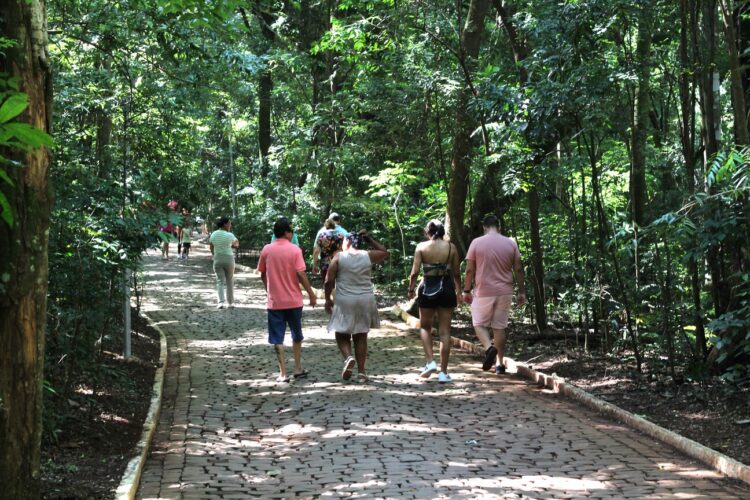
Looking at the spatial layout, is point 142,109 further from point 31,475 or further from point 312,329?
point 31,475

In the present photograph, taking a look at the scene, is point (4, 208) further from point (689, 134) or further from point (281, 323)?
point (689, 134)

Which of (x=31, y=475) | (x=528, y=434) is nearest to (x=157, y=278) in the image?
(x=528, y=434)

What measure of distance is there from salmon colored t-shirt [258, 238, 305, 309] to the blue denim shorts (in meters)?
0.10

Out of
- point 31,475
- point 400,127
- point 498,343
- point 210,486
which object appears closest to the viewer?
point 31,475

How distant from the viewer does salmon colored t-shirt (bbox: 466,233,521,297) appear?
1162 cm

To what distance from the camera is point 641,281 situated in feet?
39.9

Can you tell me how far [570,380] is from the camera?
11.4 metres

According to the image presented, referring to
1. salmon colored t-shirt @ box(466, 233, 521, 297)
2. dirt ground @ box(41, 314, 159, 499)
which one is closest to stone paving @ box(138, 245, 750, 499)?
dirt ground @ box(41, 314, 159, 499)

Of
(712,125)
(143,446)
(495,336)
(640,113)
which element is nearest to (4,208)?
(143,446)

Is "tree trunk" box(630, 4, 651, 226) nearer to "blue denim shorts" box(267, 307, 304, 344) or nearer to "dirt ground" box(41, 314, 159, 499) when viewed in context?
"blue denim shorts" box(267, 307, 304, 344)

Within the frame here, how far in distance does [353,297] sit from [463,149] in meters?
5.28

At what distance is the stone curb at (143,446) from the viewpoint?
21.6 feet

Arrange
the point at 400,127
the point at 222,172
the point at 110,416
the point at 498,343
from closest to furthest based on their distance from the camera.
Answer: the point at 110,416, the point at 498,343, the point at 400,127, the point at 222,172

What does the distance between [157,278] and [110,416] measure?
1936 centimetres
